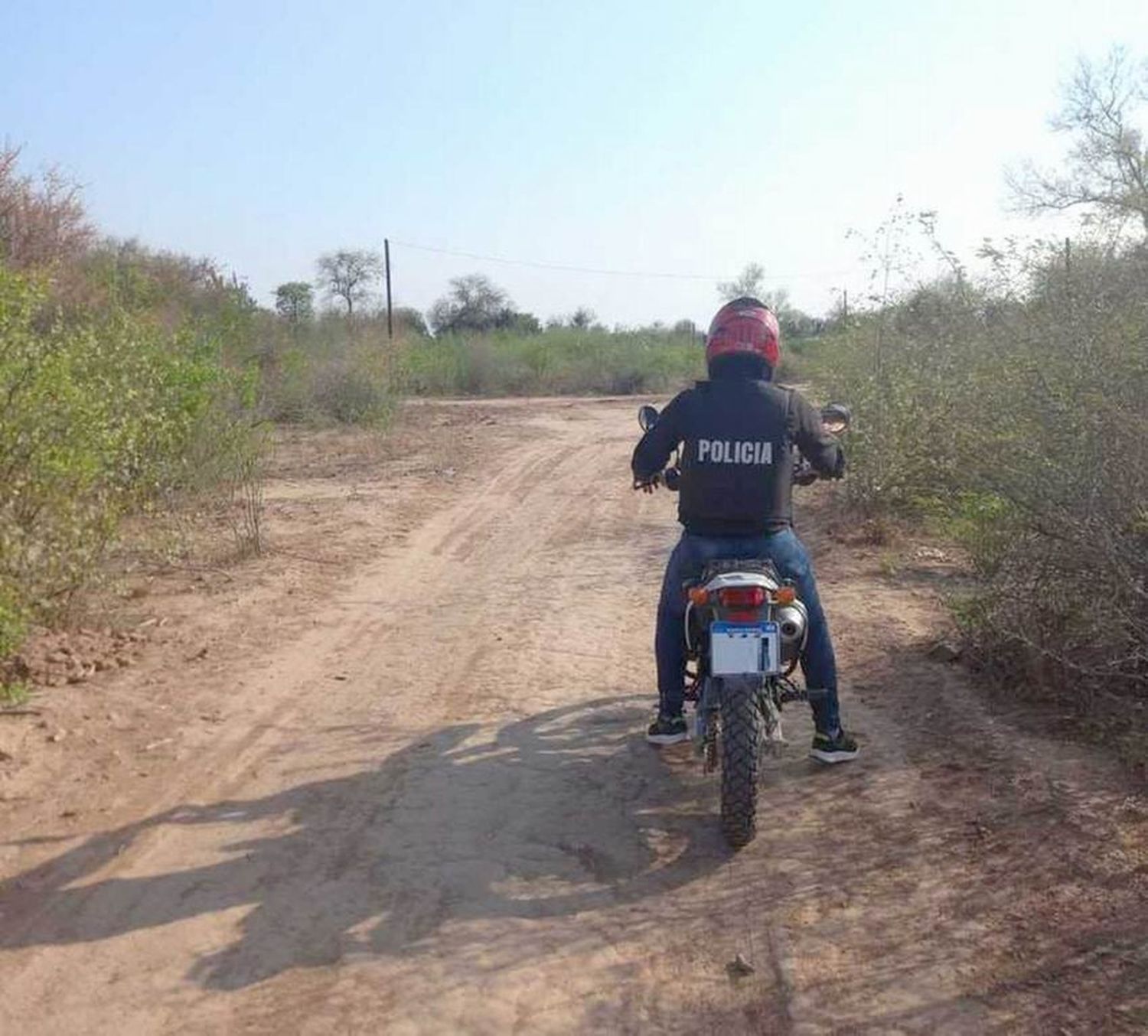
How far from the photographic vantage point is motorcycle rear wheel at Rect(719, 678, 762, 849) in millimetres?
4207

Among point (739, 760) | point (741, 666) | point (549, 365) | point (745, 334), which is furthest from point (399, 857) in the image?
point (549, 365)

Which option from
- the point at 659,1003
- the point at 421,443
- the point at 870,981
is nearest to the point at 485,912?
the point at 659,1003

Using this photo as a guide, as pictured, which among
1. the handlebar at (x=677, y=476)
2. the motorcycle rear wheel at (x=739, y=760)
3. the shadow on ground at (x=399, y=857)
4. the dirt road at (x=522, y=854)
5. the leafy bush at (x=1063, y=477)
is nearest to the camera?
the dirt road at (x=522, y=854)

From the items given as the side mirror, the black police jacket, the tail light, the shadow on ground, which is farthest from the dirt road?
the side mirror

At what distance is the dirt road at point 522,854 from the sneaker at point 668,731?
3.3 inches

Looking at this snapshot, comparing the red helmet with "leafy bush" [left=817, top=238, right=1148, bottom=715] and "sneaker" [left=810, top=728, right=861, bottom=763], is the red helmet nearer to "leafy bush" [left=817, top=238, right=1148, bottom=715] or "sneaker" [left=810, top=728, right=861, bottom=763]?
"leafy bush" [left=817, top=238, right=1148, bottom=715]

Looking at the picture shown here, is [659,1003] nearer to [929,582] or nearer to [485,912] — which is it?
[485,912]

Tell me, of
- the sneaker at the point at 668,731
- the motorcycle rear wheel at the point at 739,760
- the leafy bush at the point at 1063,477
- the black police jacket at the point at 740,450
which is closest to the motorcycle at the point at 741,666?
the motorcycle rear wheel at the point at 739,760

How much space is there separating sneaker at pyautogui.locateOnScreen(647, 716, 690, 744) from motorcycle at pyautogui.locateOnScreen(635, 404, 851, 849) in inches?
13.6

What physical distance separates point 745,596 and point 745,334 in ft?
3.82

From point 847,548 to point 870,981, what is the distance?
675 centimetres

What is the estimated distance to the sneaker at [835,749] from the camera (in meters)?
5.05

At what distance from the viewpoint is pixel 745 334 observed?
4906 mm

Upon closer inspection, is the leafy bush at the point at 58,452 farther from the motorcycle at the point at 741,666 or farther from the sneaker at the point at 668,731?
the motorcycle at the point at 741,666
